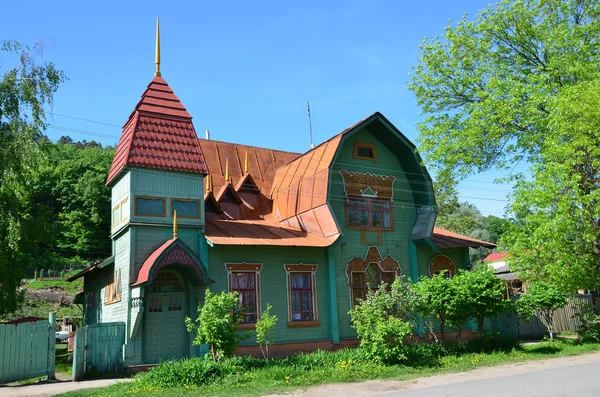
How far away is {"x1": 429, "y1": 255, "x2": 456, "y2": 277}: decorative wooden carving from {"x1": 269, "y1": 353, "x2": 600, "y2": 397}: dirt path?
7.13 m

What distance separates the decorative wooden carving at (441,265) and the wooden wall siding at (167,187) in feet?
33.2

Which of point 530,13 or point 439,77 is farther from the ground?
point 530,13

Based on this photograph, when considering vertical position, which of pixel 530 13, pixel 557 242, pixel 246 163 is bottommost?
pixel 557 242

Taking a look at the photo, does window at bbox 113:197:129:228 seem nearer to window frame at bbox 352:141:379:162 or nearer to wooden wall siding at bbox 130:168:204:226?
wooden wall siding at bbox 130:168:204:226

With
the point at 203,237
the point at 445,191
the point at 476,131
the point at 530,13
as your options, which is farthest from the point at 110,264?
the point at 445,191

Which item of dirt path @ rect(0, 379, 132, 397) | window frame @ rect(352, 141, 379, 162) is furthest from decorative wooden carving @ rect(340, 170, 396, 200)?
dirt path @ rect(0, 379, 132, 397)

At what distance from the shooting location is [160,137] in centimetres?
1830

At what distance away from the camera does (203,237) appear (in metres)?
17.8

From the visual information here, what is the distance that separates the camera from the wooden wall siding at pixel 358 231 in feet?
66.2

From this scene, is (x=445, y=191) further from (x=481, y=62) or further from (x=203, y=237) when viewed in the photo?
(x=203, y=237)

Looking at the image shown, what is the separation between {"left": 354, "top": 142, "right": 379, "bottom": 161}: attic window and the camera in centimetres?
2200

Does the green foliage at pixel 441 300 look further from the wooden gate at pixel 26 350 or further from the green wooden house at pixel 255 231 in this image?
the wooden gate at pixel 26 350

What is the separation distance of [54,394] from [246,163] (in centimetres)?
1271

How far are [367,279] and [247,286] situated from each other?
5111 millimetres
